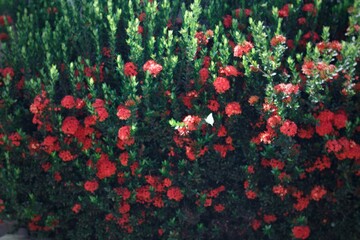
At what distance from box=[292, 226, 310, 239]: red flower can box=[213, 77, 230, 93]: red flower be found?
116 cm

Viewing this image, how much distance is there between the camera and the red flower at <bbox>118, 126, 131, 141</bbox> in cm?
377

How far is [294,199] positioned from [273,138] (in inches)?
21.6

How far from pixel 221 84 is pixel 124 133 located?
31.4 inches

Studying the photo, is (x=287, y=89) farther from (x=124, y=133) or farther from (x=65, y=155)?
(x=65, y=155)

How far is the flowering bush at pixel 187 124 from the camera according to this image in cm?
364

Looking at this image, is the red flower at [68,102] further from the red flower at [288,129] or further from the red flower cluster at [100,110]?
the red flower at [288,129]

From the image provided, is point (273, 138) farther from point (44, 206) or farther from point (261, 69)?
point (44, 206)

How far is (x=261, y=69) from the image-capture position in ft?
12.4

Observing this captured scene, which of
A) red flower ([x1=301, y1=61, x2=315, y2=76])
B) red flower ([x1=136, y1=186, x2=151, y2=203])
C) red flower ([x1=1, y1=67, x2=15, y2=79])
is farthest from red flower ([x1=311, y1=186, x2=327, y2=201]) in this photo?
red flower ([x1=1, y1=67, x2=15, y2=79])

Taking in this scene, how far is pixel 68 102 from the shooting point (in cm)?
395

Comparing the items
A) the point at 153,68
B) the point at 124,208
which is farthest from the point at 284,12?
the point at 124,208

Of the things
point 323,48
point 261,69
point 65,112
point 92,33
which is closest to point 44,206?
point 65,112

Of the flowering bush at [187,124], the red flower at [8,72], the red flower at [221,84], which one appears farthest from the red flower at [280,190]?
the red flower at [8,72]

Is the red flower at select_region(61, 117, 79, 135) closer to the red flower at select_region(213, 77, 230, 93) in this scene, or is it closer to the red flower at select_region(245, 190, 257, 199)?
the red flower at select_region(213, 77, 230, 93)
